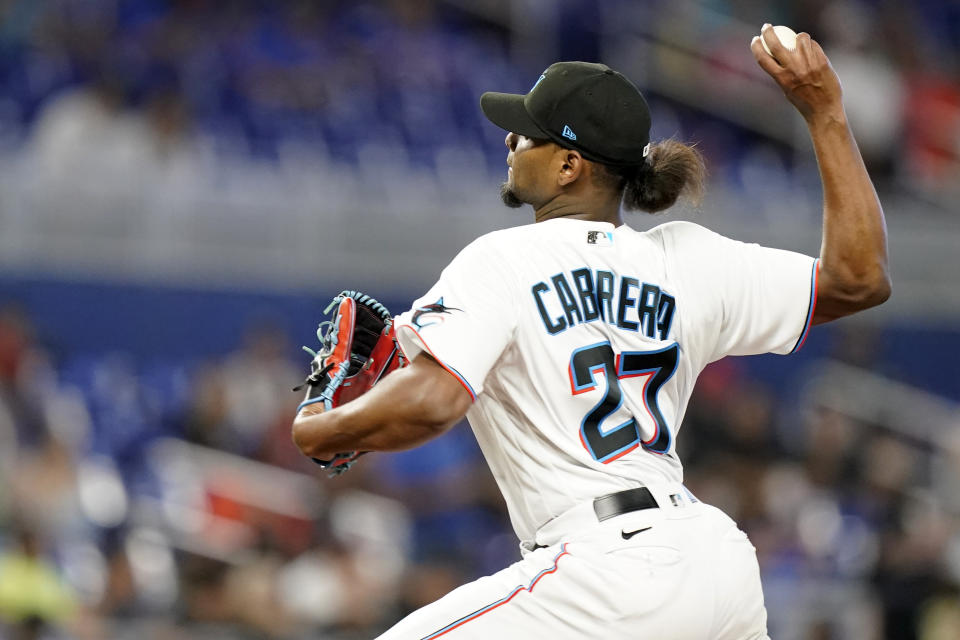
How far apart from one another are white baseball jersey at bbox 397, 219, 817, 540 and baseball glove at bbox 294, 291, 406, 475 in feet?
0.81

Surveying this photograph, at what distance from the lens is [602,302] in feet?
8.89

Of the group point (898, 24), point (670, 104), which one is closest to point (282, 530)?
point (670, 104)

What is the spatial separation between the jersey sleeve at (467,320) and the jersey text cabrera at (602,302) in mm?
81

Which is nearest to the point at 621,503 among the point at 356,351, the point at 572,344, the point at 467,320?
the point at 572,344

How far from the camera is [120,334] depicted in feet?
28.8

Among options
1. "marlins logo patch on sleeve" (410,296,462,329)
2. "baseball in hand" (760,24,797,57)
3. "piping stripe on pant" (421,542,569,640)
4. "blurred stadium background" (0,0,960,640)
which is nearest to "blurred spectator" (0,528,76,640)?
"blurred stadium background" (0,0,960,640)

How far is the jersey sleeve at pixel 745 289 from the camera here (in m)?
2.86

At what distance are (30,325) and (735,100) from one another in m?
5.58

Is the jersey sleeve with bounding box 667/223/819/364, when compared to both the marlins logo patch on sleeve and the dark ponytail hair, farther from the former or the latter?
the marlins logo patch on sleeve

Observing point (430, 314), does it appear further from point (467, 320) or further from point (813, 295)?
point (813, 295)

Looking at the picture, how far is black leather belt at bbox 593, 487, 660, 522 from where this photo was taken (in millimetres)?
2623

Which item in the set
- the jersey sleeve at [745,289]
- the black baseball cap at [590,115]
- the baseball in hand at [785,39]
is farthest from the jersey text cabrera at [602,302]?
the baseball in hand at [785,39]

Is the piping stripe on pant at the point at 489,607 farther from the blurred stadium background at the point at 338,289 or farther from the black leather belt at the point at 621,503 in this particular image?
the blurred stadium background at the point at 338,289

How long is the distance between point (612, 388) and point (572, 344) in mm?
119
